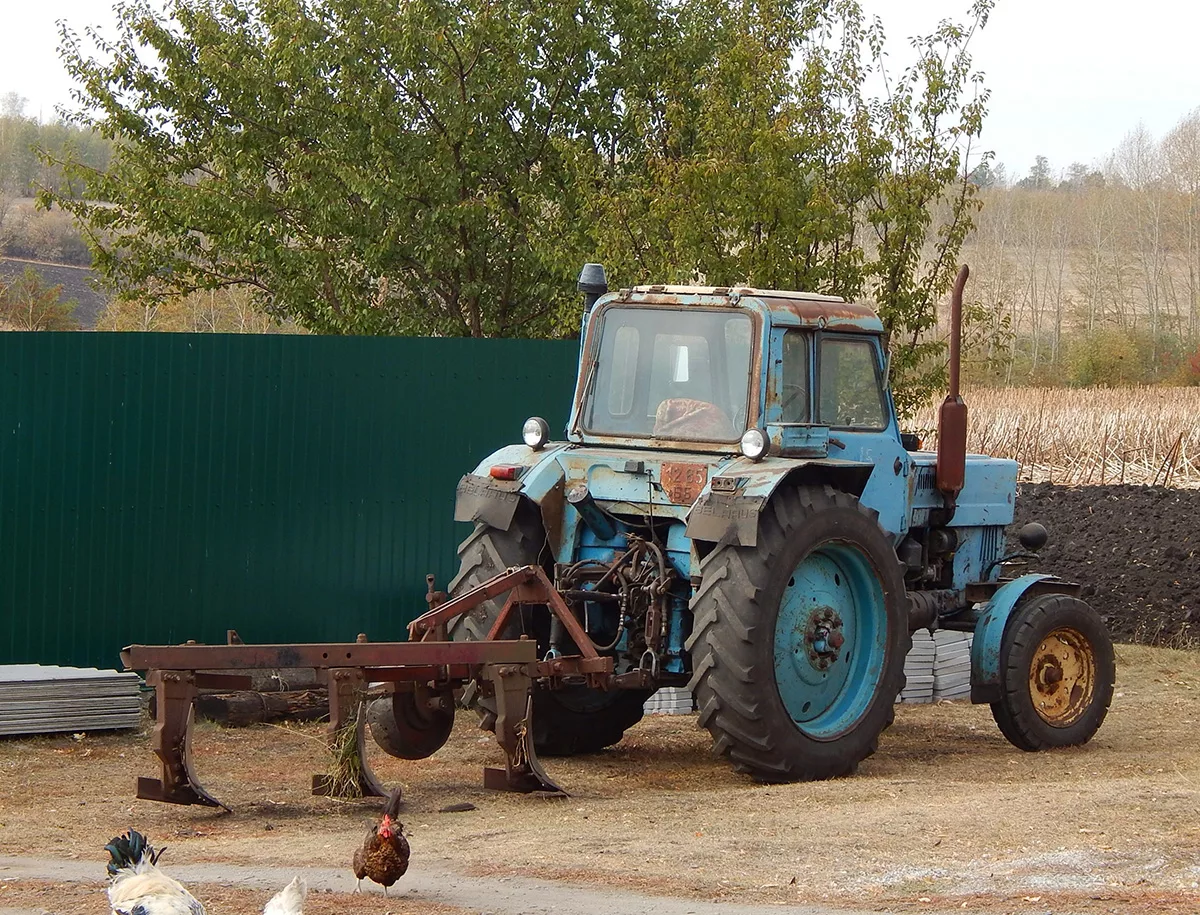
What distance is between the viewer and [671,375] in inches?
379

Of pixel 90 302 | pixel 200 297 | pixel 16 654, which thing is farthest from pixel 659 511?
pixel 90 302

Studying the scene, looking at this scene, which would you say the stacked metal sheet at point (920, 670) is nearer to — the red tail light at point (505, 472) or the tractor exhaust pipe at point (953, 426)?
the tractor exhaust pipe at point (953, 426)

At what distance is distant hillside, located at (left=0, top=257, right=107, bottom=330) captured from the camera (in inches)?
2172

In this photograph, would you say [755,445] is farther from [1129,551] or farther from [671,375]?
[1129,551]

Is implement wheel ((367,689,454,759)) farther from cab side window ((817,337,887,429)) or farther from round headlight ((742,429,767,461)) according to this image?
cab side window ((817,337,887,429))

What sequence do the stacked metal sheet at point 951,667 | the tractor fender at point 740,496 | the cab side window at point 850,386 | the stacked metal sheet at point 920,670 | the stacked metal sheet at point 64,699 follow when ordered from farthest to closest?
the stacked metal sheet at point 951,667 → the stacked metal sheet at point 920,670 → the stacked metal sheet at point 64,699 → the cab side window at point 850,386 → the tractor fender at point 740,496

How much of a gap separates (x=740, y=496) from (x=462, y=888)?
2.97 meters

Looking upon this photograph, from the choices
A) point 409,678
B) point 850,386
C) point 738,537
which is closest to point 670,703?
point 850,386

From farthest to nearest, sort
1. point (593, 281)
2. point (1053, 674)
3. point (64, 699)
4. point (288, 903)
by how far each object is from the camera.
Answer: point (1053, 674), point (64, 699), point (593, 281), point (288, 903)

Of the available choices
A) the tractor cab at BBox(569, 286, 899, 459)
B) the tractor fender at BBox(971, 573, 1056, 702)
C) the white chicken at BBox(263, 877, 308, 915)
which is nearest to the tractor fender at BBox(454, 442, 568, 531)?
the tractor cab at BBox(569, 286, 899, 459)

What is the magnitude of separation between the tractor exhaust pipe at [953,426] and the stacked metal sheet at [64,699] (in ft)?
17.6

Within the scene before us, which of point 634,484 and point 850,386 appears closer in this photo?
point 634,484

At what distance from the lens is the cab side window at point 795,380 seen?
934 cm

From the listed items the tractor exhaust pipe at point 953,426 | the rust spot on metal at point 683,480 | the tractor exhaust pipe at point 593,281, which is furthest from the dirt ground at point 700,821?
the tractor exhaust pipe at point 593,281
